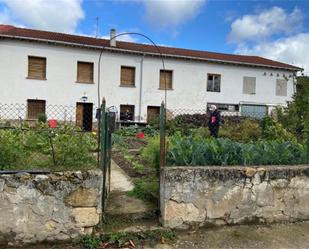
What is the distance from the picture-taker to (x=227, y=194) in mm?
5113

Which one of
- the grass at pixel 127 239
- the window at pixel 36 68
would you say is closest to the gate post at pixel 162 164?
the grass at pixel 127 239

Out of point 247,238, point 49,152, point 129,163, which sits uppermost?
point 49,152

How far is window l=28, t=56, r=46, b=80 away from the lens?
23016 mm

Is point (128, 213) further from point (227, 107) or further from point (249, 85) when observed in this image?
point (249, 85)

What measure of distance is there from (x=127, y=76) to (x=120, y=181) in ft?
64.9

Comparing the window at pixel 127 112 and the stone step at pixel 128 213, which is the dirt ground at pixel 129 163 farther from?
the window at pixel 127 112

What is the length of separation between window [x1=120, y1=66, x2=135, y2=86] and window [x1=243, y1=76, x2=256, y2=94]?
1005cm

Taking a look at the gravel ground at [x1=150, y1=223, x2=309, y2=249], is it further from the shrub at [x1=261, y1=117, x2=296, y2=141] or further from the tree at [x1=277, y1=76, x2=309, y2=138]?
the tree at [x1=277, y1=76, x2=309, y2=138]

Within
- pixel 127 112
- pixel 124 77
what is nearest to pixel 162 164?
pixel 127 112

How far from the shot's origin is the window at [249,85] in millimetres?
29792

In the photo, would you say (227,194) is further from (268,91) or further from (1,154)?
(268,91)

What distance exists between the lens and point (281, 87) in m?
31.5

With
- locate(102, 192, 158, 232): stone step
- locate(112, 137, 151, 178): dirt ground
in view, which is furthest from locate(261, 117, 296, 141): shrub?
locate(102, 192, 158, 232): stone step

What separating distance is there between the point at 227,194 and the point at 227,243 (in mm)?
723
